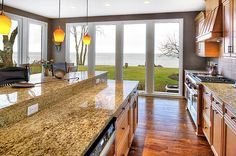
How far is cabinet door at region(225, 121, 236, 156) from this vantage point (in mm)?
1889

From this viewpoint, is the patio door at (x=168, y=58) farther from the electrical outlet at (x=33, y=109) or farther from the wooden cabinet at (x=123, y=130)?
the electrical outlet at (x=33, y=109)

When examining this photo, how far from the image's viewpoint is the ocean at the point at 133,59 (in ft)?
22.3

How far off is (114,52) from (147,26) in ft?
5.04

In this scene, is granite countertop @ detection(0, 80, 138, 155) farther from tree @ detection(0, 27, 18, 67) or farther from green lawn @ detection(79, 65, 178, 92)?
green lawn @ detection(79, 65, 178, 92)

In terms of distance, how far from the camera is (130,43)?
713 cm

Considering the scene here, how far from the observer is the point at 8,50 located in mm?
6105

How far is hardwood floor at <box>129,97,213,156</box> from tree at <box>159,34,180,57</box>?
7.28 ft

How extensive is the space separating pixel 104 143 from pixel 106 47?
6237 mm

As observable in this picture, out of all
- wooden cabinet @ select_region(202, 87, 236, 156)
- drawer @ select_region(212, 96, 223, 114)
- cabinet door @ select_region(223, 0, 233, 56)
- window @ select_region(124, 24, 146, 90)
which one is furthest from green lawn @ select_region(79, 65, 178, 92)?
drawer @ select_region(212, 96, 223, 114)

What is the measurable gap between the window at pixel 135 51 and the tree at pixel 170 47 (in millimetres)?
677

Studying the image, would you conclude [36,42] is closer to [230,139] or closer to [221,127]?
[221,127]

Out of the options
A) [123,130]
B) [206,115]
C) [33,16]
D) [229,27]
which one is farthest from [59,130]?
[33,16]

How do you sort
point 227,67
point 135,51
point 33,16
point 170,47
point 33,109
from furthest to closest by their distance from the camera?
point 135,51
point 33,16
point 170,47
point 227,67
point 33,109

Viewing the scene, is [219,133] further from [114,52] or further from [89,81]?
[114,52]
